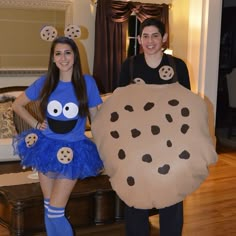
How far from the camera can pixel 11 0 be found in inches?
183

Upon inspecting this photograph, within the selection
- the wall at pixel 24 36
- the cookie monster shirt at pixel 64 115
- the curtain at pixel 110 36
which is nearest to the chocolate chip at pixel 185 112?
the cookie monster shirt at pixel 64 115

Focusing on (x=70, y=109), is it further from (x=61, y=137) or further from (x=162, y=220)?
(x=162, y=220)

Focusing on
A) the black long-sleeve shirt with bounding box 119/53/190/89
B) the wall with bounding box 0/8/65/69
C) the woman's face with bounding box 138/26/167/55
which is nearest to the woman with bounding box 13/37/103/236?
the black long-sleeve shirt with bounding box 119/53/190/89

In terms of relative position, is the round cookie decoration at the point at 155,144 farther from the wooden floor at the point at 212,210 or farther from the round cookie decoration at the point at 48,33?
the wooden floor at the point at 212,210

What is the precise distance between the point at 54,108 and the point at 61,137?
15 centimetres

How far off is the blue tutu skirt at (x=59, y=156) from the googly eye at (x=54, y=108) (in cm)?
14

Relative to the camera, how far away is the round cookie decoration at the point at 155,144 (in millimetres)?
2148

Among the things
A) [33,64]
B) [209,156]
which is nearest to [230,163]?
[33,64]

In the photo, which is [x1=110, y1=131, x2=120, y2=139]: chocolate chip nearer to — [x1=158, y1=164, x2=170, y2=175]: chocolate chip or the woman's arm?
[x1=158, y1=164, x2=170, y2=175]: chocolate chip

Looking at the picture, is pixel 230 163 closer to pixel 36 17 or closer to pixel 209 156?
pixel 36 17

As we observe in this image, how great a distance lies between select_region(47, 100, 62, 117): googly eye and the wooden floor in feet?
3.39

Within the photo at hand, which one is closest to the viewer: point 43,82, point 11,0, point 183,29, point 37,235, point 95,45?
point 43,82

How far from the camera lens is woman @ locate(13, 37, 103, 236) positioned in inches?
89.6

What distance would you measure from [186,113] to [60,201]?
0.74 meters
